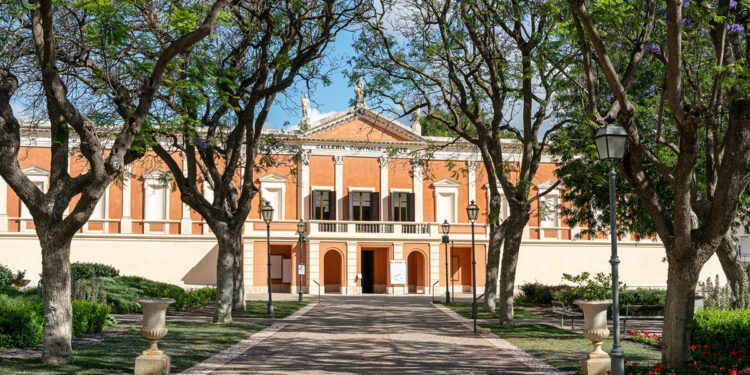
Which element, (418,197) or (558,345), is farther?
(418,197)

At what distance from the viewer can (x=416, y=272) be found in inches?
1533

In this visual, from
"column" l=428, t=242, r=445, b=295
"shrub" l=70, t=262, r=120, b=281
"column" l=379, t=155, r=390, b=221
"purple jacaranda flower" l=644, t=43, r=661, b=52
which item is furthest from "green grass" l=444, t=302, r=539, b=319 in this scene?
"column" l=379, t=155, r=390, b=221

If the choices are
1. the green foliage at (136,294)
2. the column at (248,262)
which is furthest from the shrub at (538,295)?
the column at (248,262)

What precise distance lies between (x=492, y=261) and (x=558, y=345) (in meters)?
8.16

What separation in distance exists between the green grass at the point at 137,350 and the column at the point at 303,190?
67.3ft

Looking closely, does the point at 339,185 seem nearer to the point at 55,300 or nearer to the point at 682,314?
the point at 55,300

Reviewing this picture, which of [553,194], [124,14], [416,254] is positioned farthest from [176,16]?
[553,194]

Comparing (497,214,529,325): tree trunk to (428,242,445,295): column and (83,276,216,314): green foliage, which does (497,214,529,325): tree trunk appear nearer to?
(83,276,216,314): green foliage

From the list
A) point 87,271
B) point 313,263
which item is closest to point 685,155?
point 87,271

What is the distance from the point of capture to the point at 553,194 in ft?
132

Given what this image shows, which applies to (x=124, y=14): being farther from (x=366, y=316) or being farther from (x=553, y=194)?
(x=553, y=194)

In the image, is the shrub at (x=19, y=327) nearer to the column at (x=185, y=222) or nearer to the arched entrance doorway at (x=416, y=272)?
the column at (x=185, y=222)

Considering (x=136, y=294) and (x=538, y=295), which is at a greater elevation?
(x=136, y=294)

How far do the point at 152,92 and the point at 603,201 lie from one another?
16.4m
